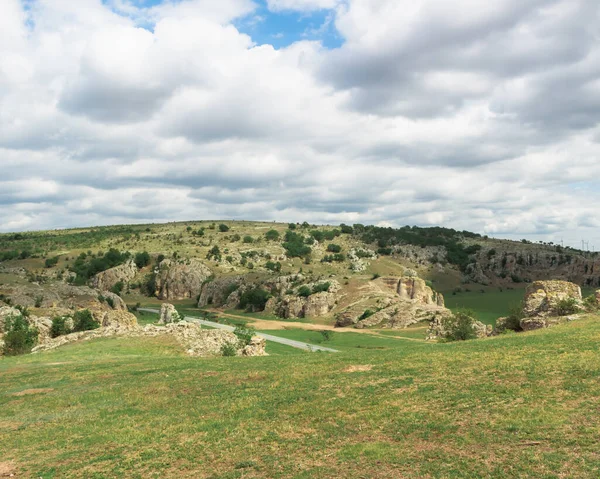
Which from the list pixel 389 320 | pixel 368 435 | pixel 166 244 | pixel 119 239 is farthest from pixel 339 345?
pixel 119 239

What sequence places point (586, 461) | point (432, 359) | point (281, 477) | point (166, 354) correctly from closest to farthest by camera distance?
1. point (586, 461)
2. point (281, 477)
3. point (432, 359)
4. point (166, 354)

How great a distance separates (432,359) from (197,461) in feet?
50.0

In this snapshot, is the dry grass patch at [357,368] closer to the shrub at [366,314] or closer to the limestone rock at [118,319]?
the limestone rock at [118,319]

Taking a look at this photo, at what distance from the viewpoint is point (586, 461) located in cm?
1329

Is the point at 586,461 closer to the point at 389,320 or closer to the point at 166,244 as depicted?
the point at 389,320

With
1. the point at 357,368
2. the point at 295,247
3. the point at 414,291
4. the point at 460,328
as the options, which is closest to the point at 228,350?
the point at 357,368

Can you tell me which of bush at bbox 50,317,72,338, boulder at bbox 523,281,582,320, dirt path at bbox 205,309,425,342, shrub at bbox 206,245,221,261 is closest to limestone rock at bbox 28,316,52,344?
bush at bbox 50,317,72,338

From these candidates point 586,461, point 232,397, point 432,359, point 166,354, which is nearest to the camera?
point 586,461

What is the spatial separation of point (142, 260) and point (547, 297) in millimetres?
126696

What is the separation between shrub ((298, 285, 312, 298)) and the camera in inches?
4209

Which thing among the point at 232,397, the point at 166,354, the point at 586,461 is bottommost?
the point at 166,354

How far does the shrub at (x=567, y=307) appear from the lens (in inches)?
1738

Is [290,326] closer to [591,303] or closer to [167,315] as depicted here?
[167,315]

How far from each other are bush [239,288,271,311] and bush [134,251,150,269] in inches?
1867
